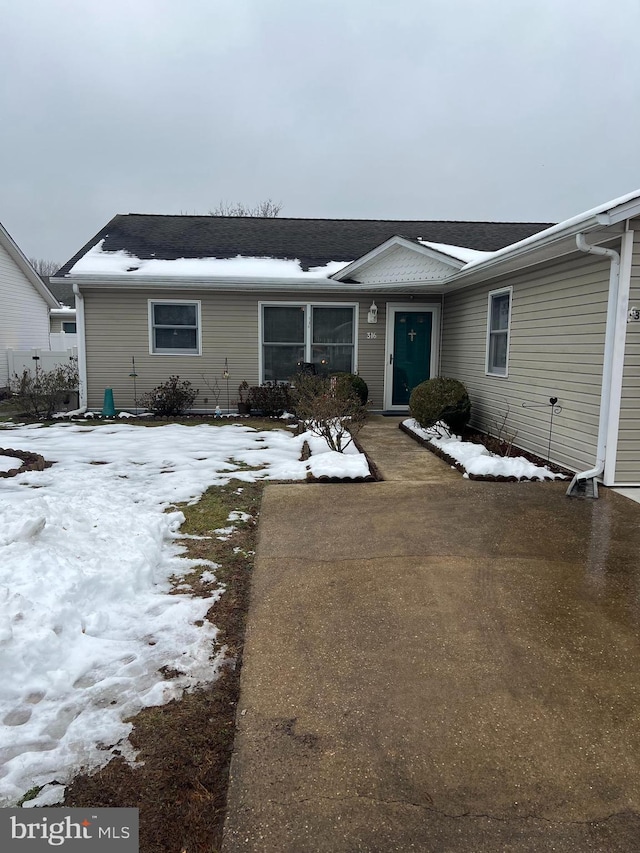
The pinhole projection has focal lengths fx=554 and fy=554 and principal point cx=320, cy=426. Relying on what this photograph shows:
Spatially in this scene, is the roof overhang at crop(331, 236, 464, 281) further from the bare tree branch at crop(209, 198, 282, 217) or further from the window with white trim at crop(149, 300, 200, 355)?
the bare tree branch at crop(209, 198, 282, 217)

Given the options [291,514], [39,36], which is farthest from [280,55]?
[291,514]

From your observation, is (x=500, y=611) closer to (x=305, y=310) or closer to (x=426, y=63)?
(x=305, y=310)

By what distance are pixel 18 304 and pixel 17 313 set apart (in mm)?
336

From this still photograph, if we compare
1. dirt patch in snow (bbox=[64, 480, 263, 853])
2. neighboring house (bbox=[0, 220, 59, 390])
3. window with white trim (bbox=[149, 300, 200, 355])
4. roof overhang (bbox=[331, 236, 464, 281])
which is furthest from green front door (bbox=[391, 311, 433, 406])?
neighboring house (bbox=[0, 220, 59, 390])

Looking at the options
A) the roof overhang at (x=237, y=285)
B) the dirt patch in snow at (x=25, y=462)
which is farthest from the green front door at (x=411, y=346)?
the dirt patch in snow at (x=25, y=462)

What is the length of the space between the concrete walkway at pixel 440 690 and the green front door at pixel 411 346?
6.97 metres

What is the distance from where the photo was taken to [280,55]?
56.8 feet

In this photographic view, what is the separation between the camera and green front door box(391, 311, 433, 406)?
1110 cm

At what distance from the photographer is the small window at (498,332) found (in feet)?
26.4

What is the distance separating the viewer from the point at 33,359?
1548 cm

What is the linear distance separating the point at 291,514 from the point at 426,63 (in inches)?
702

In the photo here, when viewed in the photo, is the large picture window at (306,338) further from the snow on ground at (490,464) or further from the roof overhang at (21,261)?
the roof overhang at (21,261)

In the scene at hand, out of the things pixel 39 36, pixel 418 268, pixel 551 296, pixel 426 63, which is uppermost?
pixel 426 63

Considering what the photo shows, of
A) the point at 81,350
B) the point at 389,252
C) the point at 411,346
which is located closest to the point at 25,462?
the point at 81,350
